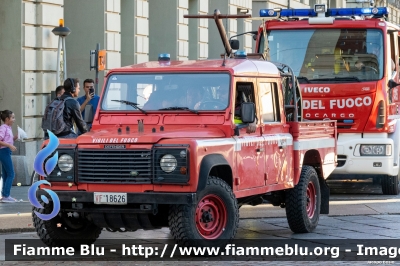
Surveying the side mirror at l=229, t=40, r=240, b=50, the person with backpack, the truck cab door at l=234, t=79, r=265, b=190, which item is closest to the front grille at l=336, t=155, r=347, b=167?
the side mirror at l=229, t=40, r=240, b=50

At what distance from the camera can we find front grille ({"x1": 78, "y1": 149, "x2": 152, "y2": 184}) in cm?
1007

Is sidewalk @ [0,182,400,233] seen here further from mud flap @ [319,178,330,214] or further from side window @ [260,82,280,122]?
side window @ [260,82,280,122]

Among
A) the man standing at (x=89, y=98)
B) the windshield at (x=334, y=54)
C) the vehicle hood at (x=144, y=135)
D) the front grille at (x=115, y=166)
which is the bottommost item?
the front grille at (x=115, y=166)

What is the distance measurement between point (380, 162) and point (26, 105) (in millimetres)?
6867

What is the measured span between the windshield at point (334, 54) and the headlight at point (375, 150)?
1.16 metres

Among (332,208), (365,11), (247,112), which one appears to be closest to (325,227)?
Answer: (332,208)

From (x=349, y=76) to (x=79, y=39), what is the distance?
850cm

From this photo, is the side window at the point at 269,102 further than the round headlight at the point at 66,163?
Yes

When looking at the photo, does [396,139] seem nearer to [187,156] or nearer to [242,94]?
[242,94]

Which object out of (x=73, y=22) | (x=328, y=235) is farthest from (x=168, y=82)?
(x=73, y=22)

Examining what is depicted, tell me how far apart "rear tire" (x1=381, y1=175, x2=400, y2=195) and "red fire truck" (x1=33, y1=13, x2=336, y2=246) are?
16.7ft

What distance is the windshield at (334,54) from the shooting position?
55.2 feet

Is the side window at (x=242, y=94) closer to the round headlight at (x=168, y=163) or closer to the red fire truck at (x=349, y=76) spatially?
the round headlight at (x=168, y=163)

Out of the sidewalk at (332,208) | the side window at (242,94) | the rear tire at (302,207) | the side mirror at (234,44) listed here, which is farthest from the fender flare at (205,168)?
the side mirror at (234,44)
